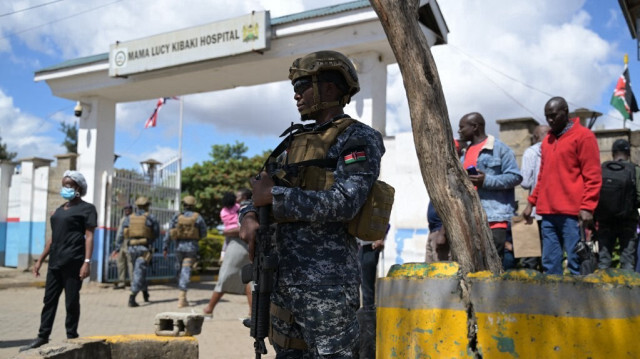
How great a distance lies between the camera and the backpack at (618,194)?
5.34 m

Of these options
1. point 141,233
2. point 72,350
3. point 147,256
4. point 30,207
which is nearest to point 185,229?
point 147,256

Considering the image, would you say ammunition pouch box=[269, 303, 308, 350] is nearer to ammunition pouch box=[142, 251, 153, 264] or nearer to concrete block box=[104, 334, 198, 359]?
concrete block box=[104, 334, 198, 359]

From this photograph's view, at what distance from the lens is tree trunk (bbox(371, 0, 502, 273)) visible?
2943mm

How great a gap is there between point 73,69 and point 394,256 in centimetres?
845

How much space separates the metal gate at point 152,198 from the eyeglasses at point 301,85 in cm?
1078

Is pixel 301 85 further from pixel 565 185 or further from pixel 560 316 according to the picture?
pixel 565 185

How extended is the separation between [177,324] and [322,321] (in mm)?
3060

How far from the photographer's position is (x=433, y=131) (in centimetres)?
299

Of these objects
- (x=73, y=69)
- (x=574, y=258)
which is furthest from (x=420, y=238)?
(x=73, y=69)

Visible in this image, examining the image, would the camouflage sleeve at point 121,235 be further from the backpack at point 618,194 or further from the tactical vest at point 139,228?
the backpack at point 618,194

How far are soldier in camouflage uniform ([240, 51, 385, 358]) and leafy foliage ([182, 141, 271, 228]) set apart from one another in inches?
1062

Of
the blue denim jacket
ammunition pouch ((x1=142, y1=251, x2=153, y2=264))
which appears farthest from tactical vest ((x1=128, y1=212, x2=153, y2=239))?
the blue denim jacket

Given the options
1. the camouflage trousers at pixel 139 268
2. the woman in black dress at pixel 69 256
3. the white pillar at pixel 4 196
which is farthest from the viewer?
the white pillar at pixel 4 196

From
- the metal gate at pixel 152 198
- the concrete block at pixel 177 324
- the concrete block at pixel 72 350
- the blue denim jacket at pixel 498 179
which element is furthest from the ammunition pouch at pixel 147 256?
the blue denim jacket at pixel 498 179
